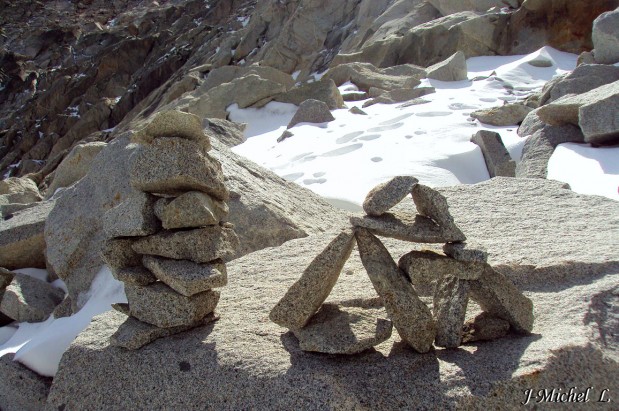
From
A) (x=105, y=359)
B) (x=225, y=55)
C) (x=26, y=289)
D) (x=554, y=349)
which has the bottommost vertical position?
(x=26, y=289)

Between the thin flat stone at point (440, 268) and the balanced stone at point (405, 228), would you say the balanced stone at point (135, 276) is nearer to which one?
the balanced stone at point (405, 228)

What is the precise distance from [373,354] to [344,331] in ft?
0.51

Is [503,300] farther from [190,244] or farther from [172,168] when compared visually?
[172,168]

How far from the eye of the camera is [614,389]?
224 centimetres

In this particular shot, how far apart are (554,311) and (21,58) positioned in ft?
139

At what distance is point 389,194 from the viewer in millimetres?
2490

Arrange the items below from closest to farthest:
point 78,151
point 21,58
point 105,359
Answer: point 105,359
point 78,151
point 21,58

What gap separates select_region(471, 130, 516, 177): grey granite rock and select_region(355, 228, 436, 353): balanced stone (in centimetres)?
376

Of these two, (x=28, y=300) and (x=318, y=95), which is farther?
(x=318, y=95)

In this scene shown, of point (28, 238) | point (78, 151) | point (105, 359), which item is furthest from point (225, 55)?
point (105, 359)

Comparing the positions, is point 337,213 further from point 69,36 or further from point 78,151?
point 69,36

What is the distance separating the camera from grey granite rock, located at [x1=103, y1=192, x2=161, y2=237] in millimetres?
2961

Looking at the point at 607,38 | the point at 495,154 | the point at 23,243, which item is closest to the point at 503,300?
the point at 495,154

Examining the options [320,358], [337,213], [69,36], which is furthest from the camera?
[69,36]
